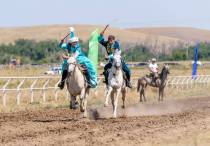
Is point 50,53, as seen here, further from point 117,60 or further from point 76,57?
point 76,57

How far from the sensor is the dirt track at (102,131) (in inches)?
Answer: 564

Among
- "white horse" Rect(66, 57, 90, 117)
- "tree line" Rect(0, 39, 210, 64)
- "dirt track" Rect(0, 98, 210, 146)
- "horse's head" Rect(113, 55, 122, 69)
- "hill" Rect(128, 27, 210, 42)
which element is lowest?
"hill" Rect(128, 27, 210, 42)

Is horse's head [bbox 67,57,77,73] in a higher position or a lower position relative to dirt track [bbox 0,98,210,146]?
higher

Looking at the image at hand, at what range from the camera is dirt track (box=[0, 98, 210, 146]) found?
1433cm

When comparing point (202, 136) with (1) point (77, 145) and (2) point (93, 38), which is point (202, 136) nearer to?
(1) point (77, 145)

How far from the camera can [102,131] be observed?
1645cm

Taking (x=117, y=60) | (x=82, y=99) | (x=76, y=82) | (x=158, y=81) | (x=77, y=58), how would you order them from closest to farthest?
(x=76, y=82)
(x=82, y=99)
(x=77, y=58)
(x=117, y=60)
(x=158, y=81)

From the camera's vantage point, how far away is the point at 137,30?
625 feet

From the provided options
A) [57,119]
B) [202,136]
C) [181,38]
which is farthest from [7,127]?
[181,38]

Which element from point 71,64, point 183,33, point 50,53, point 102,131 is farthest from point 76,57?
point 183,33

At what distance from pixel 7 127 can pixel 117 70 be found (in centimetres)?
537

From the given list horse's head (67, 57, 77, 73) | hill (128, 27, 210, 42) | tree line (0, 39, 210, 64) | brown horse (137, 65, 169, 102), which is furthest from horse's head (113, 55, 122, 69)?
hill (128, 27, 210, 42)

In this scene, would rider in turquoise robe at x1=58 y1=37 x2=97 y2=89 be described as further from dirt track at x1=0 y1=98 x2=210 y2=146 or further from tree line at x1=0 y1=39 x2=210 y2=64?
tree line at x1=0 y1=39 x2=210 y2=64

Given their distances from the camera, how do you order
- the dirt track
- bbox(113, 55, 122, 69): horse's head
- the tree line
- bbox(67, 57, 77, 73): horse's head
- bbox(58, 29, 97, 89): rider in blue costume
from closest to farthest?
the dirt track < bbox(67, 57, 77, 73): horse's head < bbox(58, 29, 97, 89): rider in blue costume < bbox(113, 55, 122, 69): horse's head < the tree line
